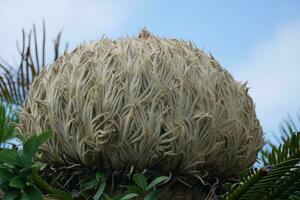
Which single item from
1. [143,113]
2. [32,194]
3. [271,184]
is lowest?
[32,194]

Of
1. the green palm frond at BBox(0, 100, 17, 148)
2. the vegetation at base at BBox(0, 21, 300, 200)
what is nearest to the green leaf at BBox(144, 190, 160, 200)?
the vegetation at base at BBox(0, 21, 300, 200)

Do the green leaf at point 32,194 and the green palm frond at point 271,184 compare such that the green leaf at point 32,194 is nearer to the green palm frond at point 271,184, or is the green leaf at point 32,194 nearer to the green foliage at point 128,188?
the green foliage at point 128,188

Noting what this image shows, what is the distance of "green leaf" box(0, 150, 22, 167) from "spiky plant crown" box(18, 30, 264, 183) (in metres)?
0.58

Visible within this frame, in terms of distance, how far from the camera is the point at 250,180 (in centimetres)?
418

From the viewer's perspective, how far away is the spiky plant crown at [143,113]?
449cm

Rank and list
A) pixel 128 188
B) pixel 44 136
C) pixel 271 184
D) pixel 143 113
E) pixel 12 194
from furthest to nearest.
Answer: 1. pixel 143 113
2. pixel 128 188
3. pixel 271 184
4. pixel 12 194
5. pixel 44 136

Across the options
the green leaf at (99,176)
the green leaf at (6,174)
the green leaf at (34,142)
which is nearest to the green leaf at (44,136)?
the green leaf at (34,142)

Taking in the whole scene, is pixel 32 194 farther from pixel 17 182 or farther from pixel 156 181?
pixel 156 181

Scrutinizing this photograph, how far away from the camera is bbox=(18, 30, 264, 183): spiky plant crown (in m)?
4.49

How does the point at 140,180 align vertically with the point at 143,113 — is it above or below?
below

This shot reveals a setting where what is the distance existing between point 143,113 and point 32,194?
880 mm

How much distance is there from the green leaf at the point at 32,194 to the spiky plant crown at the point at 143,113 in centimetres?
56

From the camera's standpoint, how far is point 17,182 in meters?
4.04

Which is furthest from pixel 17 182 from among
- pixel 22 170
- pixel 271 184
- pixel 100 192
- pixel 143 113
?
pixel 271 184
